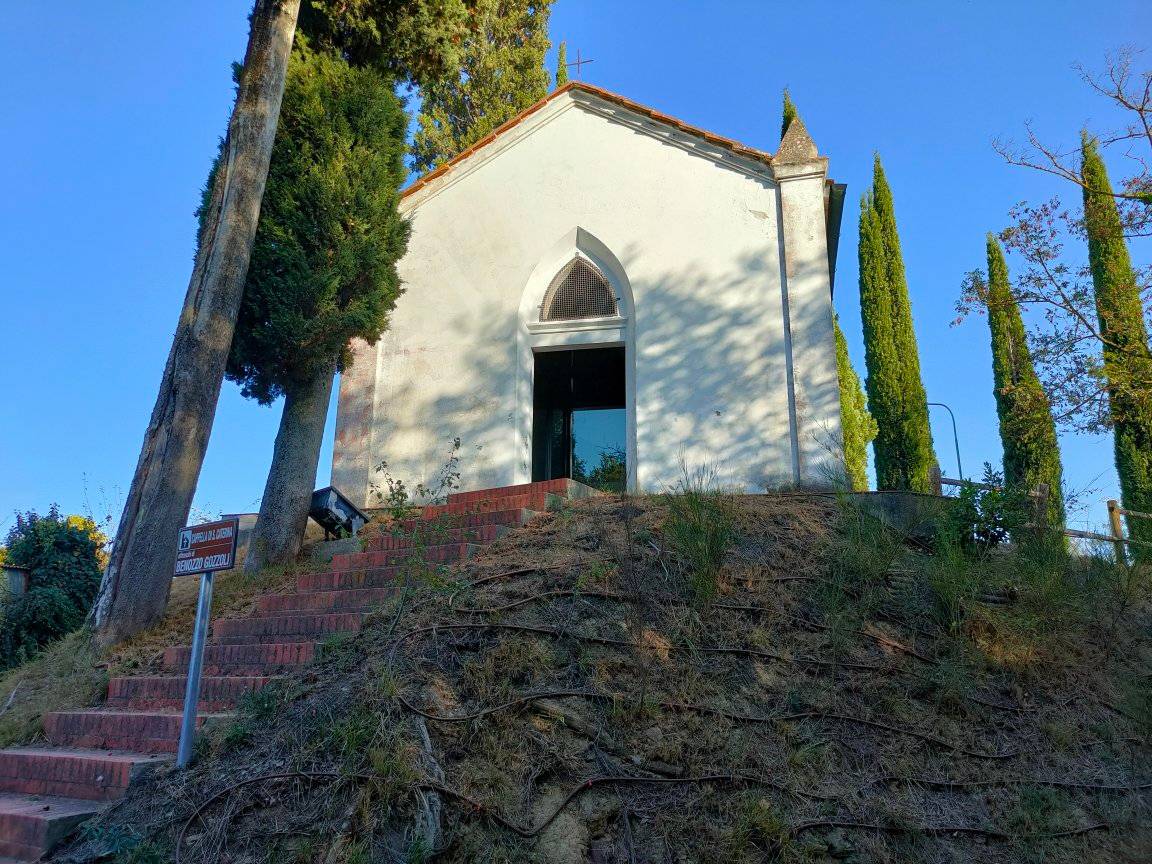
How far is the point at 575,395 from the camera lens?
15.9 meters

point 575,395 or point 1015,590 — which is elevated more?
point 575,395

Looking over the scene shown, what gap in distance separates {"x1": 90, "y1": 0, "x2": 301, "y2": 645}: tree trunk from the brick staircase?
3.93 ft

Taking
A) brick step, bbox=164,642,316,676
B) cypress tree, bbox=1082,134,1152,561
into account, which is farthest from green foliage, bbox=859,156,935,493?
brick step, bbox=164,642,316,676

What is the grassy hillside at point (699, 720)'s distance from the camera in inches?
176

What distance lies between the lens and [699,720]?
525 centimetres

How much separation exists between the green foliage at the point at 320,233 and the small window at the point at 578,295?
9.69ft

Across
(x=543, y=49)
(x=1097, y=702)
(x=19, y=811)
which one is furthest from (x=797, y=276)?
(x=543, y=49)

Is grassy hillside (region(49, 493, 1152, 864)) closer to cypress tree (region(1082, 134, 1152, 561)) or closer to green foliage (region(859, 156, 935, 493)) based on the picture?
cypress tree (region(1082, 134, 1152, 561))

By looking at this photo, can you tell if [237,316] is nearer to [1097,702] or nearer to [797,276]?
[797,276]

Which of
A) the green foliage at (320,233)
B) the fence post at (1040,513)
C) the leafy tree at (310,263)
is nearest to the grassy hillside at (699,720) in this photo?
the fence post at (1040,513)

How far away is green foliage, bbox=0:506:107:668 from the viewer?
9141mm

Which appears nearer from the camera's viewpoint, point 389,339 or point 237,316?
point 237,316

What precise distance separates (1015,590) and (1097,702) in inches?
44.0

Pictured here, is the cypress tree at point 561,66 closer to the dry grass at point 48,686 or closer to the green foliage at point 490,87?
the green foliage at point 490,87
